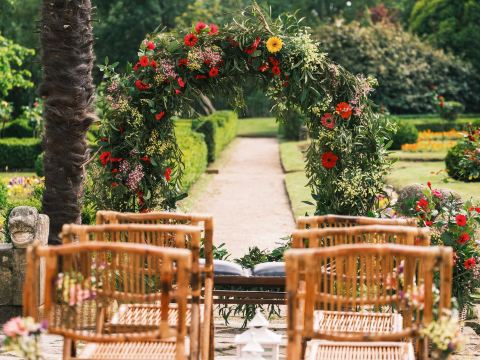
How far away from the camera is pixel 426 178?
15750 mm

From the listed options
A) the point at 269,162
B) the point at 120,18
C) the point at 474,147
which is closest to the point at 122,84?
the point at 474,147

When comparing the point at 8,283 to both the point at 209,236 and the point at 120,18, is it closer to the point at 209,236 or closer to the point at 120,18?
the point at 209,236

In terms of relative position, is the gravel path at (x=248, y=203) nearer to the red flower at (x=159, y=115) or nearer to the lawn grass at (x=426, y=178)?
the lawn grass at (x=426, y=178)

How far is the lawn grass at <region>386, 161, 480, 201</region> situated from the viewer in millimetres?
14037

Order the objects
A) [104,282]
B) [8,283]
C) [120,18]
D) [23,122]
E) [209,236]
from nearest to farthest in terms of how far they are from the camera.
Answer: [104,282]
[209,236]
[8,283]
[23,122]
[120,18]

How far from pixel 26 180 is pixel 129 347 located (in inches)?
463

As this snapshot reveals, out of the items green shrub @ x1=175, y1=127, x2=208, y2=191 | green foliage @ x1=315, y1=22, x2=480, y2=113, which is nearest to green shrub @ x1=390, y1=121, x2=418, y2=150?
green shrub @ x1=175, y1=127, x2=208, y2=191

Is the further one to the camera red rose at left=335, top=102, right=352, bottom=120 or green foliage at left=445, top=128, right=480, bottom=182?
green foliage at left=445, top=128, right=480, bottom=182

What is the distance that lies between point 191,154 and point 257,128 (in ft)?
64.0

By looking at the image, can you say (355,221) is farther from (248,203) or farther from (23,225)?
(248,203)

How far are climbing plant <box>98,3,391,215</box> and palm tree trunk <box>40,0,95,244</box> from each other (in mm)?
290

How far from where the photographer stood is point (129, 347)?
3.62 metres

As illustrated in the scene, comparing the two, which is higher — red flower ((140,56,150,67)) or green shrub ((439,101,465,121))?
green shrub ((439,101,465,121))

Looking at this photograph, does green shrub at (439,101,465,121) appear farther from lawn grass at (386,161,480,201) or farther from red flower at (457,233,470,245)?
red flower at (457,233,470,245)
